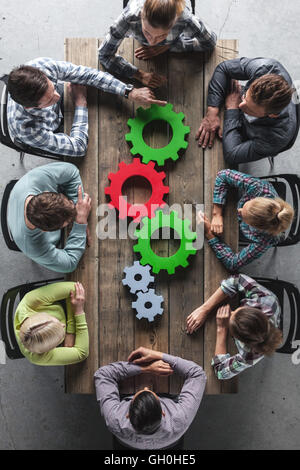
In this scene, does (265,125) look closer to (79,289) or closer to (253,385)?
(79,289)

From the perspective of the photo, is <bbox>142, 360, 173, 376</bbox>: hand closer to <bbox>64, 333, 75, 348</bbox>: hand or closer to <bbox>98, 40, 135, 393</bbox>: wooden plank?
<bbox>98, 40, 135, 393</bbox>: wooden plank

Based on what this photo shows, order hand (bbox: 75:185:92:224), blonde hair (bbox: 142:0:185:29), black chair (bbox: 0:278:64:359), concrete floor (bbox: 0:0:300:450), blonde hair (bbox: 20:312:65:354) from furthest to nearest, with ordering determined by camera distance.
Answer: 1. concrete floor (bbox: 0:0:300:450)
2. black chair (bbox: 0:278:64:359)
3. hand (bbox: 75:185:92:224)
4. blonde hair (bbox: 20:312:65:354)
5. blonde hair (bbox: 142:0:185:29)

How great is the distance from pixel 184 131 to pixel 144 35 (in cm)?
55

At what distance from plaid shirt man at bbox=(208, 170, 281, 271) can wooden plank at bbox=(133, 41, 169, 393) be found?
31 centimetres

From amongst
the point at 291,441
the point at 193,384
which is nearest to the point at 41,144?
the point at 193,384

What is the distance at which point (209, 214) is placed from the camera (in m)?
2.37

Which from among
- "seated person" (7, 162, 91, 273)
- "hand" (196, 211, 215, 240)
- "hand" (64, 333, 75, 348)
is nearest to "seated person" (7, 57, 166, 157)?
"seated person" (7, 162, 91, 273)

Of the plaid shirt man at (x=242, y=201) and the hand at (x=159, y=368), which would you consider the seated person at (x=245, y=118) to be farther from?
the hand at (x=159, y=368)

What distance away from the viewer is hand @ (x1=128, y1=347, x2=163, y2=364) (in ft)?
7.53

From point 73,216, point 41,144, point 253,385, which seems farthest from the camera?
point 253,385

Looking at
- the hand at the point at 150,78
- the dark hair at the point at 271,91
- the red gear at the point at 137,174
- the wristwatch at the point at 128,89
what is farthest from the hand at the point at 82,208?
the dark hair at the point at 271,91

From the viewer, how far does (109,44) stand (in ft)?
7.36

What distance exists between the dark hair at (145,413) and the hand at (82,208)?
1006 mm

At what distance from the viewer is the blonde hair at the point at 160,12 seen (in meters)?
1.98
